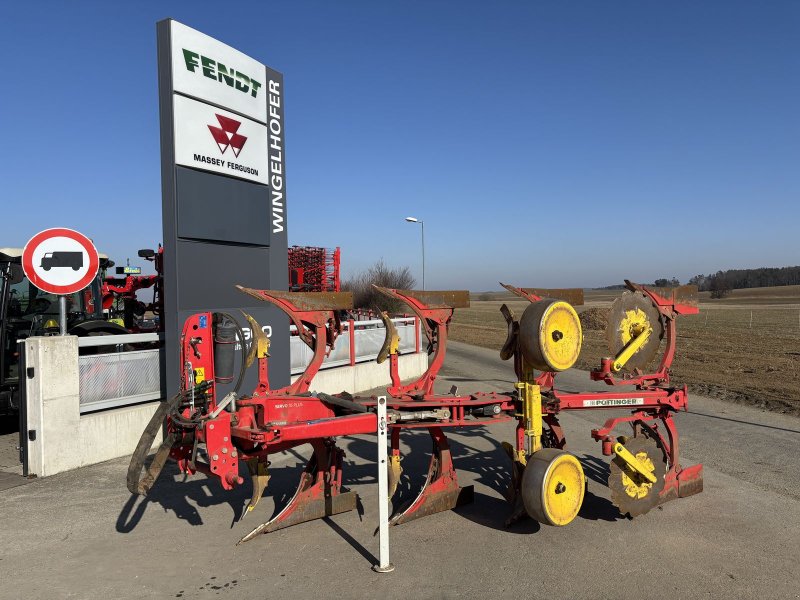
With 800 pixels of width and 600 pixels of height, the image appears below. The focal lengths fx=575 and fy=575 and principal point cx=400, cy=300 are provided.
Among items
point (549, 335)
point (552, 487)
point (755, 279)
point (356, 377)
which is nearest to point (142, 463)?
point (552, 487)

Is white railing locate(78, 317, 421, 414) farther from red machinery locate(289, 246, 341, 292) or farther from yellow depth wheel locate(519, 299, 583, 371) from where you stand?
red machinery locate(289, 246, 341, 292)

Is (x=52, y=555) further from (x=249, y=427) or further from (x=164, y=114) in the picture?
(x=164, y=114)

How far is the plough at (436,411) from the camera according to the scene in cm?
436

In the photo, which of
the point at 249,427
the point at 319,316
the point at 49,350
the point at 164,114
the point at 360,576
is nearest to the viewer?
the point at 360,576

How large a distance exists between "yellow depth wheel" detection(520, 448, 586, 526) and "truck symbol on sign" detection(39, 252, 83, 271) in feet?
19.4

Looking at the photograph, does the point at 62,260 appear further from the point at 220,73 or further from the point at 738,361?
the point at 738,361

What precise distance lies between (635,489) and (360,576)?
268 cm

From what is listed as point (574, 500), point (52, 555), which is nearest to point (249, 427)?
point (52, 555)

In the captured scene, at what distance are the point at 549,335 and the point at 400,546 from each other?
2158mm

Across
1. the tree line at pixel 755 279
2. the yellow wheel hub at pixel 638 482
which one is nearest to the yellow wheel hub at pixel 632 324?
the yellow wheel hub at pixel 638 482

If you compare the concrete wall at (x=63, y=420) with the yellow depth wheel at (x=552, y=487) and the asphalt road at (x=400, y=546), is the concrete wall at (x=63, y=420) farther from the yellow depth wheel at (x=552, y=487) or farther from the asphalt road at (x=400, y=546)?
the yellow depth wheel at (x=552, y=487)

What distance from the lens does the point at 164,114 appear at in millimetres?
8180

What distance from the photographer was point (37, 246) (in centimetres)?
692

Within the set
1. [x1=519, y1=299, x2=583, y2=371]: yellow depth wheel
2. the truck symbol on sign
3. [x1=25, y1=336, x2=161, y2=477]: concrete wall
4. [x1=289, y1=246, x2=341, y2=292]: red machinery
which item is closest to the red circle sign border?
the truck symbol on sign
